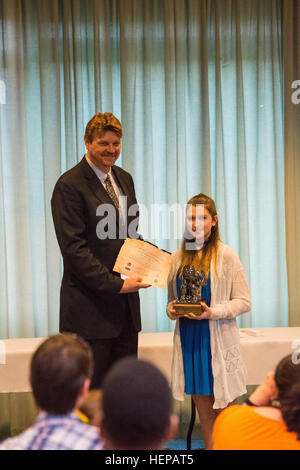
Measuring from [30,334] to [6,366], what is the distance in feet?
2.65

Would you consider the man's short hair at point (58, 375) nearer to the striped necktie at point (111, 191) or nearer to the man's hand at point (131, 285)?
the man's hand at point (131, 285)

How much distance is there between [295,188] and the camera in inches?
174

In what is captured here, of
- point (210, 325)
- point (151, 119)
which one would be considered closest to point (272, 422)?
point (210, 325)

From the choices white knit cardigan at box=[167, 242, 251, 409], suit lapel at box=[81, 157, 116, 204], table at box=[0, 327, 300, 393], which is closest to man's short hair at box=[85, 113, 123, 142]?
suit lapel at box=[81, 157, 116, 204]

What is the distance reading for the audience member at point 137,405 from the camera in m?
1.22

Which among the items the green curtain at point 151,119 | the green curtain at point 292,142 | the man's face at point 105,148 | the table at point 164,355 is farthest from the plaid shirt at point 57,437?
the green curtain at point 292,142

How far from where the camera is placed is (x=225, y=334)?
2871 mm

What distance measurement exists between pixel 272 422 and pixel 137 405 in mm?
542

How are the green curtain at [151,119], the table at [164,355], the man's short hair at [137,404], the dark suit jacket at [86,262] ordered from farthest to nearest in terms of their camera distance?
the green curtain at [151,119] < the table at [164,355] < the dark suit jacket at [86,262] < the man's short hair at [137,404]

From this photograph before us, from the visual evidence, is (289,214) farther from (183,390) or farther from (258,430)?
(258,430)

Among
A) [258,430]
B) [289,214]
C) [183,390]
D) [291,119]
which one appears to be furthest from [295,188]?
[258,430]

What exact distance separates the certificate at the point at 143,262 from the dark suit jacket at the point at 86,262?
70 mm

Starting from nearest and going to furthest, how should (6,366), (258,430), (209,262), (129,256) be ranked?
(258,430) < (129,256) < (209,262) < (6,366)

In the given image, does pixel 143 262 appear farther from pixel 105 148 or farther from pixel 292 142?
pixel 292 142
